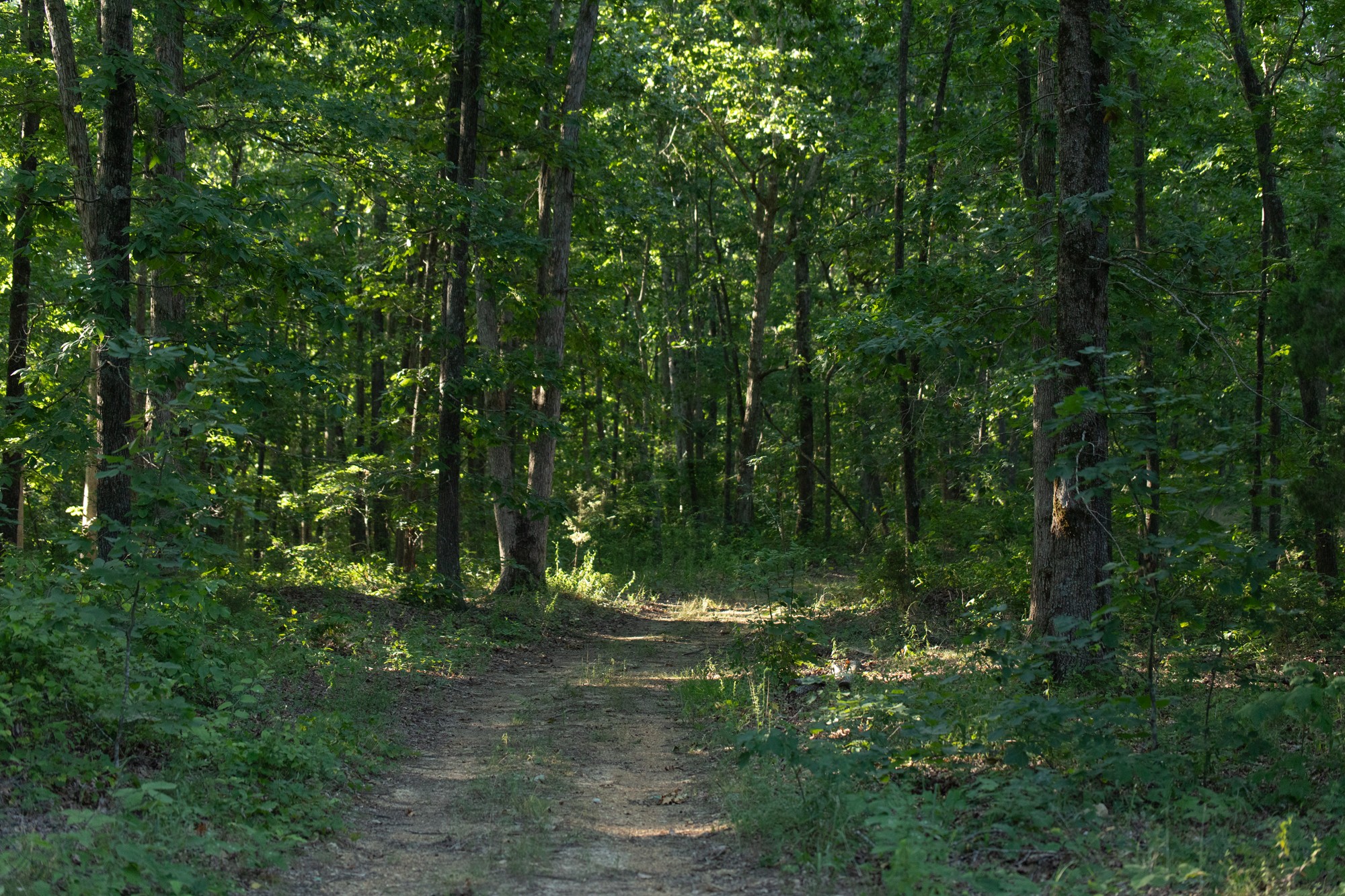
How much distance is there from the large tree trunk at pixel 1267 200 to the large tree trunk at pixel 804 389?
35.4 ft

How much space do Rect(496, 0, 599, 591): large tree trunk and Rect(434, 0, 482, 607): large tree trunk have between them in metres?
1.96

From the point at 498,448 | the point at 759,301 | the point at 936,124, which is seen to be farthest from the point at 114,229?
the point at 759,301

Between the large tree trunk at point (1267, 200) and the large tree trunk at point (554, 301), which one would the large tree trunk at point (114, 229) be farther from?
the large tree trunk at point (1267, 200)

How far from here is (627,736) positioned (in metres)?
8.27

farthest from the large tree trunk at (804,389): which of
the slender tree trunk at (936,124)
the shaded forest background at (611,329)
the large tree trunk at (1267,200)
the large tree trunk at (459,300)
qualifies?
the large tree trunk at (1267,200)

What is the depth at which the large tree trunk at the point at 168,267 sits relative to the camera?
6445 millimetres

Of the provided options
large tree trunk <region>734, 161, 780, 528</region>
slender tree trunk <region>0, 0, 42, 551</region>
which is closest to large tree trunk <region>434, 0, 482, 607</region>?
slender tree trunk <region>0, 0, 42, 551</region>

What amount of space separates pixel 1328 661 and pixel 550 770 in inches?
296

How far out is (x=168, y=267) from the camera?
28.3 ft

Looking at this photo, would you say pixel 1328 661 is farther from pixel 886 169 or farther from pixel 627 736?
pixel 886 169

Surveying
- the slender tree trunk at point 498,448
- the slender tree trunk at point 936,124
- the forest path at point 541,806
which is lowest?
the forest path at point 541,806

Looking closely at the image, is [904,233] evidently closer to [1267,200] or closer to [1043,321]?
[1043,321]

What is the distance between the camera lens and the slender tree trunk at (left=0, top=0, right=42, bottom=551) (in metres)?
8.27

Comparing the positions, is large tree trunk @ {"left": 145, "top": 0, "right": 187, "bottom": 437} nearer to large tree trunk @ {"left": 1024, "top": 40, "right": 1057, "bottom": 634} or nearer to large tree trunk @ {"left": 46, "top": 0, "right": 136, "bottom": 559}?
large tree trunk @ {"left": 46, "top": 0, "right": 136, "bottom": 559}
